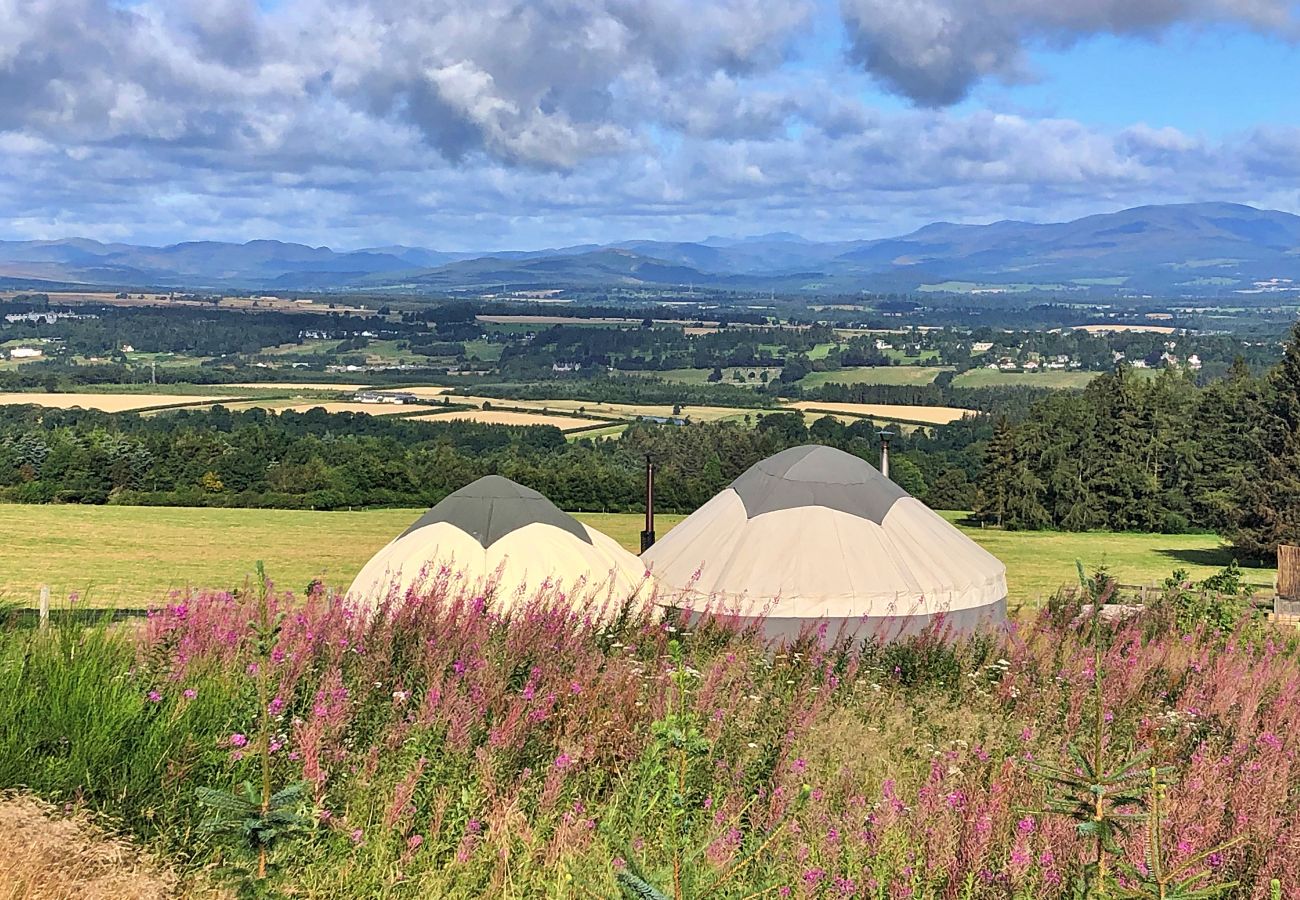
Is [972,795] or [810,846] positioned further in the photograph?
[972,795]

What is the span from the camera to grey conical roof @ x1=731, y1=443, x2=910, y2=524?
15.4 meters

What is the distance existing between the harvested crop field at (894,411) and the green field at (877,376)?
85.4 ft

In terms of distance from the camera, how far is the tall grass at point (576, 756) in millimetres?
4328

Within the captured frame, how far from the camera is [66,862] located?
12.3ft

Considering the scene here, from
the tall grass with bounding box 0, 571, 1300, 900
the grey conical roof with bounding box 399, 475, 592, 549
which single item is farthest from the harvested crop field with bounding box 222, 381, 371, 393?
the tall grass with bounding box 0, 571, 1300, 900

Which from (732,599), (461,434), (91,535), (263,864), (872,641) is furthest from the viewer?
(461,434)

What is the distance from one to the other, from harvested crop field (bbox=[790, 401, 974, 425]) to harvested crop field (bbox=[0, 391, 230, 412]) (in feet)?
178

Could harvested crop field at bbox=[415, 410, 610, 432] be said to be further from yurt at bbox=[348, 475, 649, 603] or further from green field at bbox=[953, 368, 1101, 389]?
yurt at bbox=[348, 475, 649, 603]

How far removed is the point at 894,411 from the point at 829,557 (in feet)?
298

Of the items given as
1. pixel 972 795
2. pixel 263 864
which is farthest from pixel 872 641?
pixel 263 864

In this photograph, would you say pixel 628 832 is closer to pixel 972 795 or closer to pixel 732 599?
pixel 972 795

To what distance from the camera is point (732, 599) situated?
14.7 meters

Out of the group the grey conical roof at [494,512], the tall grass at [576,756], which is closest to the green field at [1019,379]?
the grey conical roof at [494,512]

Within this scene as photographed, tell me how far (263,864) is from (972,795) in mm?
3005
